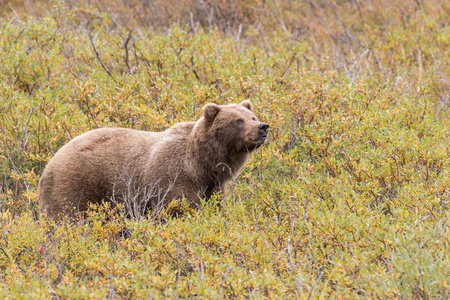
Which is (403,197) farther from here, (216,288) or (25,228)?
(25,228)

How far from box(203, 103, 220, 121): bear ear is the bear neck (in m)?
0.11

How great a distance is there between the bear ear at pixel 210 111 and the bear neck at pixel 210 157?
108mm

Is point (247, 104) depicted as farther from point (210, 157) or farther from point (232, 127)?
point (210, 157)

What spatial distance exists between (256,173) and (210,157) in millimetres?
1004

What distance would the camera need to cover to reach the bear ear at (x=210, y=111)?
571 cm

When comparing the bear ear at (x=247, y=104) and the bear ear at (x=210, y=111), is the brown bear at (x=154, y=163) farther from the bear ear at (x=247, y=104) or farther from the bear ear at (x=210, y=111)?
the bear ear at (x=247, y=104)

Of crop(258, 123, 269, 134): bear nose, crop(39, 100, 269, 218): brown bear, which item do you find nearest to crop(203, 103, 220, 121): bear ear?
crop(39, 100, 269, 218): brown bear

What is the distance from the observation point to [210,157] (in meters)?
5.72

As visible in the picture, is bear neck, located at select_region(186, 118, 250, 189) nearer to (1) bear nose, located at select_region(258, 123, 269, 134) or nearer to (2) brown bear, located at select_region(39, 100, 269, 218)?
(2) brown bear, located at select_region(39, 100, 269, 218)

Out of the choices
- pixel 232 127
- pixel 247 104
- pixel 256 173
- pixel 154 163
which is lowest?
pixel 256 173

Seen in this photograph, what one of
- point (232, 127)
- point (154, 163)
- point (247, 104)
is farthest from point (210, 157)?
point (247, 104)

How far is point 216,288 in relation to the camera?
369 cm

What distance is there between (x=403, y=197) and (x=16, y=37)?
7.54 metres

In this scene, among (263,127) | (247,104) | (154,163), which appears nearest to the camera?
(263,127)
